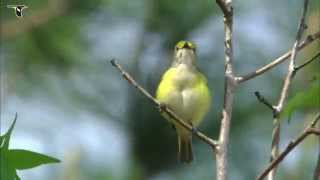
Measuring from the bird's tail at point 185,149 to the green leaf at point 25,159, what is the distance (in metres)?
1.57

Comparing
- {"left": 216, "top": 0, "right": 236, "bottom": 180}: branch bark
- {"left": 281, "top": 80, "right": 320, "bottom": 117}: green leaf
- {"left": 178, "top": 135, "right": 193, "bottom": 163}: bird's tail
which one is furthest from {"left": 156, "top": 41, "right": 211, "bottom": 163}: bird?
{"left": 281, "top": 80, "right": 320, "bottom": 117}: green leaf

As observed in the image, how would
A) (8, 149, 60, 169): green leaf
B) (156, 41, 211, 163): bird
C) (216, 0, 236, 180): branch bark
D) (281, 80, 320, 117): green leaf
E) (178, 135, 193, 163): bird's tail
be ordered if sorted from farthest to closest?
(178, 135, 193, 163): bird's tail, (156, 41, 211, 163): bird, (216, 0, 236, 180): branch bark, (8, 149, 60, 169): green leaf, (281, 80, 320, 117): green leaf

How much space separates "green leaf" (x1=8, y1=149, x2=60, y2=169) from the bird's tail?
1573 millimetres

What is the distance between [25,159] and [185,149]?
160 centimetres

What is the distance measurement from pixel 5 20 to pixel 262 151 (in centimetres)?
119

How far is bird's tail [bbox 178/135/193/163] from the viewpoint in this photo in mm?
2397

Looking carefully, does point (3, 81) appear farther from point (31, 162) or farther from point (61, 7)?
point (31, 162)

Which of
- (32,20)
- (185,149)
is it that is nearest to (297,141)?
(185,149)

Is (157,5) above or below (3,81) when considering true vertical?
above

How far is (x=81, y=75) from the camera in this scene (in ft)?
11.7

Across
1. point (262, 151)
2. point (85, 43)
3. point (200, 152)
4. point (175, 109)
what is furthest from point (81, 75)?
point (175, 109)

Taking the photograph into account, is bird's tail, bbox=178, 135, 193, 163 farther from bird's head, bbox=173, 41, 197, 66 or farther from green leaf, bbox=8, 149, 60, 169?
green leaf, bbox=8, 149, 60, 169

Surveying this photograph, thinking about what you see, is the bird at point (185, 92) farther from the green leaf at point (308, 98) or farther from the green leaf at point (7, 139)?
the green leaf at point (308, 98)

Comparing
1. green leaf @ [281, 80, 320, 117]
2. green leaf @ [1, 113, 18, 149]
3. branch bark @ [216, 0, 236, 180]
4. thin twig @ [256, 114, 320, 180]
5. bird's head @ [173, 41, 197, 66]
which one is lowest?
green leaf @ [281, 80, 320, 117]
